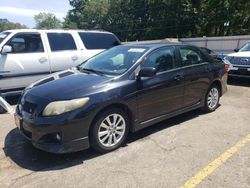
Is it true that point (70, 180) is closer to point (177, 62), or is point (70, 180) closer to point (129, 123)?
point (129, 123)

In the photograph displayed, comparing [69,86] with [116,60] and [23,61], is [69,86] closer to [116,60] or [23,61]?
[116,60]

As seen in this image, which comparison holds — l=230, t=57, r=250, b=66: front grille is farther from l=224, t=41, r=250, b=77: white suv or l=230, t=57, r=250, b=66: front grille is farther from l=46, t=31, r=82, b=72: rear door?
l=46, t=31, r=82, b=72: rear door

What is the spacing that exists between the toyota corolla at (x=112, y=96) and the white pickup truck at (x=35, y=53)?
2524mm

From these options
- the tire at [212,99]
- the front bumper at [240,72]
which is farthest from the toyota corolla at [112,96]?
the front bumper at [240,72]

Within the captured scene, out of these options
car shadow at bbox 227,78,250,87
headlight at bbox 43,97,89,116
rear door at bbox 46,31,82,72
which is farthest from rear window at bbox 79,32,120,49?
headlight at bbox 43,97,89,116

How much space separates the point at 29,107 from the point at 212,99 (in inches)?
154

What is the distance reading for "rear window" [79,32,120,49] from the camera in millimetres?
8500

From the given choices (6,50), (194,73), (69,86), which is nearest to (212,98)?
(194,73)

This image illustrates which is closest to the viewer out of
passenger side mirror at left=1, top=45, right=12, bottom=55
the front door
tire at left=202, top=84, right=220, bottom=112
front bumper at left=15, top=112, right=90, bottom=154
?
front bumper at left=15, top=112, right=90, bottom=154

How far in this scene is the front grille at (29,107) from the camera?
12.7 ft

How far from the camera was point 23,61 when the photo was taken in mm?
7055

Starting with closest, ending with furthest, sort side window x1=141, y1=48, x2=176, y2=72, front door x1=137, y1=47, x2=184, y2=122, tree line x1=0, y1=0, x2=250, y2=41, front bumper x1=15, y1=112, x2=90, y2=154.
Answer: front bumper x1=15, y1=112, x2=90, y2=154
front door x1=137, y1=47, x2=184, y2=122
side window x1=141, y1=48, x2=176, y2=72
tree line x1=0, y1=0, x2=250, y2=41

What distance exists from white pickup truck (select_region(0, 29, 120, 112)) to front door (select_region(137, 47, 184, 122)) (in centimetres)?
358

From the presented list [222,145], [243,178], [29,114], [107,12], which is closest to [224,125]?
[222,145]
